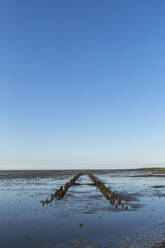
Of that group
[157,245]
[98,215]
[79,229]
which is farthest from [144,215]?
[157,245]

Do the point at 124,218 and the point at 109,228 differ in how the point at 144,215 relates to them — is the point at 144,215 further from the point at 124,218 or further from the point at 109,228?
the point at 109,228

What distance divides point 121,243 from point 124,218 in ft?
17.9

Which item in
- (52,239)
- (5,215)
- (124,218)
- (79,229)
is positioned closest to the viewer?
(52,239)

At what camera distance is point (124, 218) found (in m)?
15.4

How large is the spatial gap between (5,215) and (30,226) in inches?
160

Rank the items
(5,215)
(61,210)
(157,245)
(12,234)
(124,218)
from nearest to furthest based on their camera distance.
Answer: (157,245) → (12,234) → (124,218) → (5,215) → (61,210)

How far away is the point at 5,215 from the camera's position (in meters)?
16.5

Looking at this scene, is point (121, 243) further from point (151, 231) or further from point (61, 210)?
point (61, 210)

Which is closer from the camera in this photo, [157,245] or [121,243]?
[157,245]

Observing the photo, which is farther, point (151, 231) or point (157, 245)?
point (151, 231)

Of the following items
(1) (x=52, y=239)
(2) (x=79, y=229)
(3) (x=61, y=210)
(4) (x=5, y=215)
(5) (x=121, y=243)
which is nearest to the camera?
(5) (x=121, y=243)

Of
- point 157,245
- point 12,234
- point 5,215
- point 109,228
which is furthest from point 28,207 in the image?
point 157,245

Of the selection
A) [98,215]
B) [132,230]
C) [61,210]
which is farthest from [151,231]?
[61,210]

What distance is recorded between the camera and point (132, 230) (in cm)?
1251
